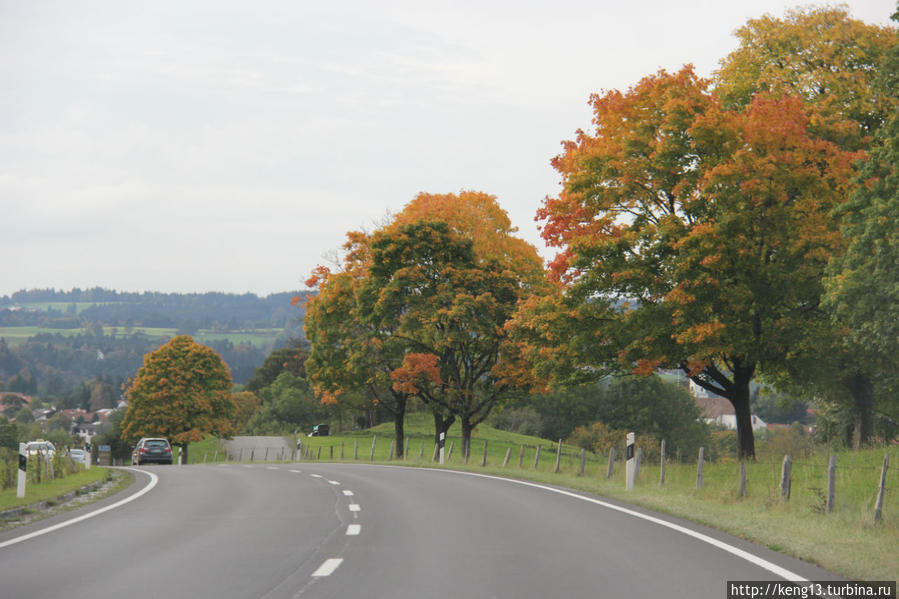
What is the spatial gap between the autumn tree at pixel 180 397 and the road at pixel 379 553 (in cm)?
5483

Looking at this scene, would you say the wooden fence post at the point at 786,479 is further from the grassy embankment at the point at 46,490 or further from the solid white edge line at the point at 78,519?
the grassy embankment at the point at 46,490

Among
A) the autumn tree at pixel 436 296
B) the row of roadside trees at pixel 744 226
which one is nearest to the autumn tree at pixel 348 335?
the autumn tree at pixel 436 296

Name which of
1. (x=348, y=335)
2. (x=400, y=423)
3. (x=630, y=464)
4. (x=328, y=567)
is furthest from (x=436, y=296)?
(x=328, y=567)

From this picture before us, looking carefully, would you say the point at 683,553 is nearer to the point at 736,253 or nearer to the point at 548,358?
the point at 736,253

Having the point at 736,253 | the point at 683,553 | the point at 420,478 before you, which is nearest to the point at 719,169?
the point at 736,253

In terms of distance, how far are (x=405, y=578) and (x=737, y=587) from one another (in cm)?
286

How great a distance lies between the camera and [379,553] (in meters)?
9.91

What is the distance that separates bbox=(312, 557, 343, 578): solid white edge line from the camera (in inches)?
336

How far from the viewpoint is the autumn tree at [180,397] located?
227 feet

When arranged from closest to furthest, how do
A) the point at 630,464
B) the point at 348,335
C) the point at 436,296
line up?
the point at 630,464 → the point at 436,296 → the point at 348,335

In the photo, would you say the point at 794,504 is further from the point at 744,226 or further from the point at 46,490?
the point at 46,490

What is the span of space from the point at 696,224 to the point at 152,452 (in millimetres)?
31011

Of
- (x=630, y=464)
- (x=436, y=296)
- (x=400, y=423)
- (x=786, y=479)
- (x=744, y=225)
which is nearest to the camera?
(x=786, y=479)

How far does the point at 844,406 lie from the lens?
4106 centimetres
